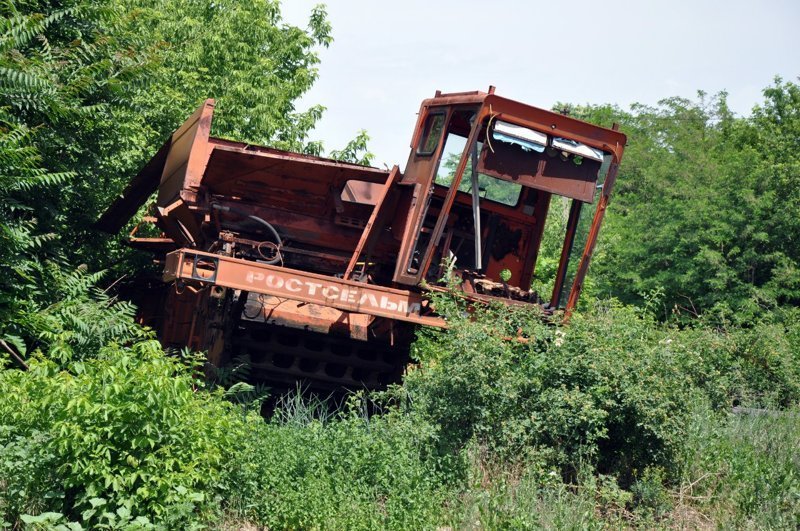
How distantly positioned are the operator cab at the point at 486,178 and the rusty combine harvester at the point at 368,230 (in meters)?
0.02

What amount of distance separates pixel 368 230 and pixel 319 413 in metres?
1.99

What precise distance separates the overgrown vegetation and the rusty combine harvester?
71 cm

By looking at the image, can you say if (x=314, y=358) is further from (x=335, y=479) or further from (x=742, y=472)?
(x=742, y=472)

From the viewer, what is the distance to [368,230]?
9.50 meters

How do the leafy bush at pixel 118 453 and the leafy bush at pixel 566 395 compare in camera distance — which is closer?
the leafy bush at pixel 118 453

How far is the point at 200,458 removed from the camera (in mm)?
6297

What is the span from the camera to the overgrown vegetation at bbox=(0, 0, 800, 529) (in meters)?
6.10

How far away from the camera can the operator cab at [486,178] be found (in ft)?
29.8

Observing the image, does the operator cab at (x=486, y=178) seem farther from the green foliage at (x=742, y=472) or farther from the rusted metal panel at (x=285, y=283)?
the green foliage at (x=742, y=472)

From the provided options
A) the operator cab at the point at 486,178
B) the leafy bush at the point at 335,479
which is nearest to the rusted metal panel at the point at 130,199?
the operator cab at the point at 486,178

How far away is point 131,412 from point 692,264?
718 inches

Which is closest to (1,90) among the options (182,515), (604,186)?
(182,515)

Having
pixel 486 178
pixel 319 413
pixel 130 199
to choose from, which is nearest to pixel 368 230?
pixel 486 178

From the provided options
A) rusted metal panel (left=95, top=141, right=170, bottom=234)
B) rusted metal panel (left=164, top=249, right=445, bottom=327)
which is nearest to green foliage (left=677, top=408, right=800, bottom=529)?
rusted metal panel (left=164, top=249, right=445, bottom=327)
